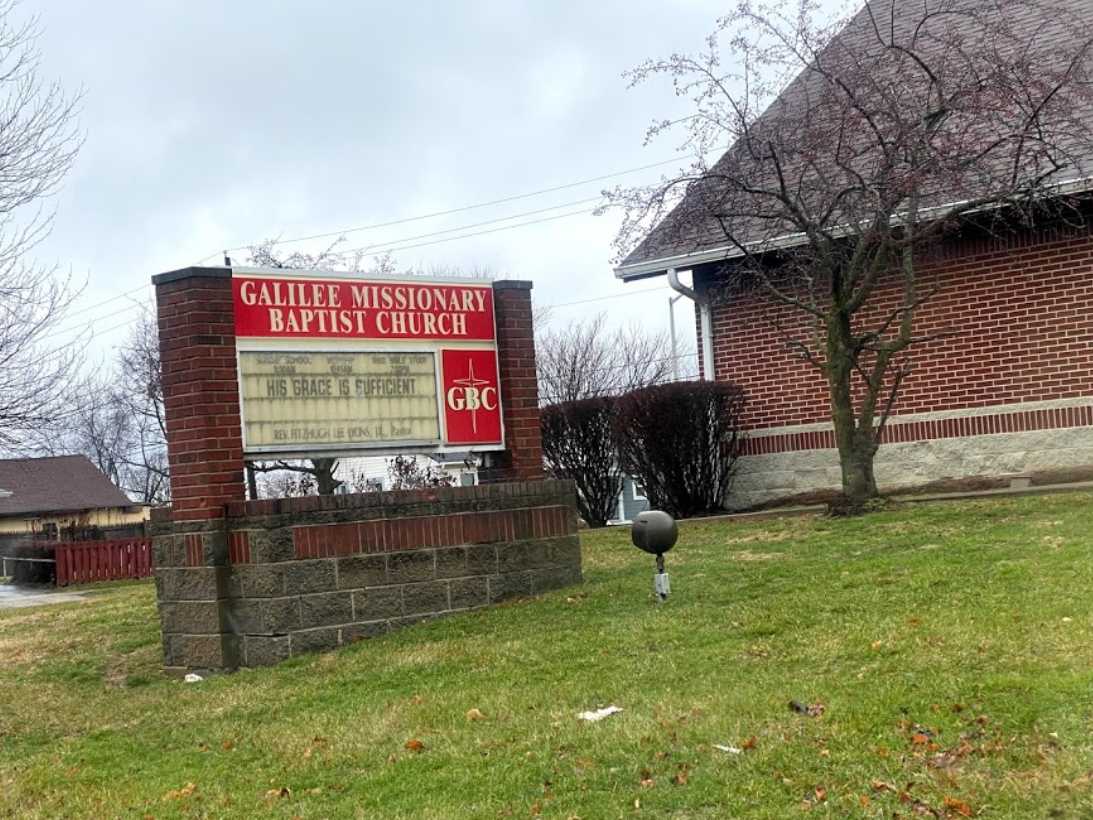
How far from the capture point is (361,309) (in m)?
9.95

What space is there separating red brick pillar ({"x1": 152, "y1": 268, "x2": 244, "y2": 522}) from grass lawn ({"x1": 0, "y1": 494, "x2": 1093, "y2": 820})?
1.44 m

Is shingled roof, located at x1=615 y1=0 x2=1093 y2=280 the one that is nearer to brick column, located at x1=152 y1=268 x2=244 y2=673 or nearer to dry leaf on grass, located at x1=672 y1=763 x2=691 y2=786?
brick column, located at x1=152 y1=268 x2=244 y2=673

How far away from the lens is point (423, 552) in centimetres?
963

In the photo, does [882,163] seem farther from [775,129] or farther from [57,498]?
[57,498]

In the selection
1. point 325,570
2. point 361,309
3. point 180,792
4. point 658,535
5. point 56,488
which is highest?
point 361,309

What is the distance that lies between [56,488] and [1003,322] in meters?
53.2

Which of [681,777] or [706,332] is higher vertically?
[706,332]

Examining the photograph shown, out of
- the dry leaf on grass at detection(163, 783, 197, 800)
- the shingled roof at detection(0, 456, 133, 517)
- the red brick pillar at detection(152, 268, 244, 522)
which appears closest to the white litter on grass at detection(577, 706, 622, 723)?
the dry leaf on grass at detection(163, 783, 197, 800)

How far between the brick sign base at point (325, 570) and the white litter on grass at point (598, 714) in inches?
137

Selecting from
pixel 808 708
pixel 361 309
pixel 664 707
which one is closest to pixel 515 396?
pixel 361 309

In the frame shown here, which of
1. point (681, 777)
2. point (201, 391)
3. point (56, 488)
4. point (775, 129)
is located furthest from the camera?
point (56, 488)

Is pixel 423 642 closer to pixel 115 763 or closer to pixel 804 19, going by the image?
pixel 115 763

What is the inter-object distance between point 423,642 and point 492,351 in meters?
2.96

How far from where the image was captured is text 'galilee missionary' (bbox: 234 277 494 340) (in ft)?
31.2
